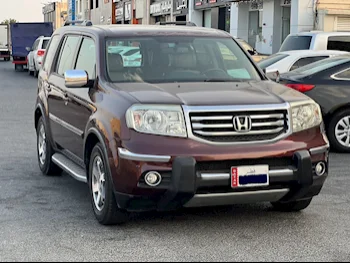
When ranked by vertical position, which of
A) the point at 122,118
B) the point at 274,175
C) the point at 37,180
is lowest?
the point at 37,180

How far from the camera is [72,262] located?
16.8ft

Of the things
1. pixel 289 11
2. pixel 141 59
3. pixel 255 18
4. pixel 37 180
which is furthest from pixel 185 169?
pixel 255 18

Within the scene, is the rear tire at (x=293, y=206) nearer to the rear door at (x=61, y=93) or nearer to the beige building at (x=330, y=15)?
the rear door at (x=61, y=93)

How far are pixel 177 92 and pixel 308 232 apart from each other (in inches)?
62.9

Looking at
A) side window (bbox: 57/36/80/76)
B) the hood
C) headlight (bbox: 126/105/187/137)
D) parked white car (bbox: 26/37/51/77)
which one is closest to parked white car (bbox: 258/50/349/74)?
side window (bbox: 57/36/80/76)

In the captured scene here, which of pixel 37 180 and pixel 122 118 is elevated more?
pixel 122 118

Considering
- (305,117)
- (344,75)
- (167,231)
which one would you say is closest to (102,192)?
(167,231)

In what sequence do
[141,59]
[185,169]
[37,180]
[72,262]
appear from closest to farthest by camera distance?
[72,262], [185,169], [141,59], [37,180]

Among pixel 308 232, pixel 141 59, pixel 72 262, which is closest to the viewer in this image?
pixel 72 262

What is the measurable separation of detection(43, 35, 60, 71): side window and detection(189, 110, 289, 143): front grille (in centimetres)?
326

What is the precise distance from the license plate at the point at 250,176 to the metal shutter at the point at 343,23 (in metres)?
27.0

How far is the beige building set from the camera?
31375 mm

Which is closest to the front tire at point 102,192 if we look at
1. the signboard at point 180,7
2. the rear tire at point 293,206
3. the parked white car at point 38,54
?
the rear tire at point 293,206

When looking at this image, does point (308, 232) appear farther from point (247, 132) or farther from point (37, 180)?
point (37, 180)
